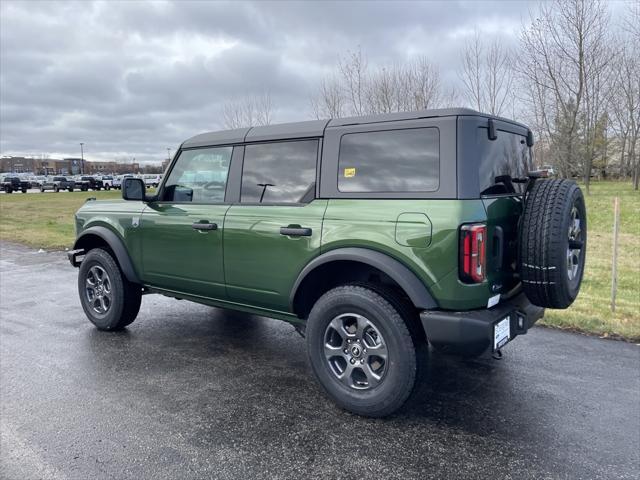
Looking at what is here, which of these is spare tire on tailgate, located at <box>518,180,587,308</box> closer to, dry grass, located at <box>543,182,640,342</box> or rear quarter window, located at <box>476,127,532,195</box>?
rear quarter window, located at <box>476,127,532,195</box>

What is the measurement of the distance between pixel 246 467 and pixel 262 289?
1.42 m

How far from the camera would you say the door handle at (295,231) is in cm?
347

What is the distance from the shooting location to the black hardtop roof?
3.11 metres

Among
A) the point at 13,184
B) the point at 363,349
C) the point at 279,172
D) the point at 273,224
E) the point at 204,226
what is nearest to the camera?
A: the point at 363,349

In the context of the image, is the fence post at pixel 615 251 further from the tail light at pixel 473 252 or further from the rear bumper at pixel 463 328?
the tail light at pixel 473 252

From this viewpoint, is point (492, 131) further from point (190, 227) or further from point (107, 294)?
point (107, 294)

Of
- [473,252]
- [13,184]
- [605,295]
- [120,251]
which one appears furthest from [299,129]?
[13,184]

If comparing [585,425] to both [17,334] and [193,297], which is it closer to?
[193,297]

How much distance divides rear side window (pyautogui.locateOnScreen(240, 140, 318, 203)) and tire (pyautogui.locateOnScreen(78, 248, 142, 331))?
1822 mm

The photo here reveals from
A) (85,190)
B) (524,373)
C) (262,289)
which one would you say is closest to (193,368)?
(262,289)

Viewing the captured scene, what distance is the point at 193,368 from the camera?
4086 mm

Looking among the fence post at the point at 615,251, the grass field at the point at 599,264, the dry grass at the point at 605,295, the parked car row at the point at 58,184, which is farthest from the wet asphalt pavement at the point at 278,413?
the parked car row at the point at 58,184

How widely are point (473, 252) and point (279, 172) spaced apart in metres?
1.69

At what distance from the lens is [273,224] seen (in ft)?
12.1
